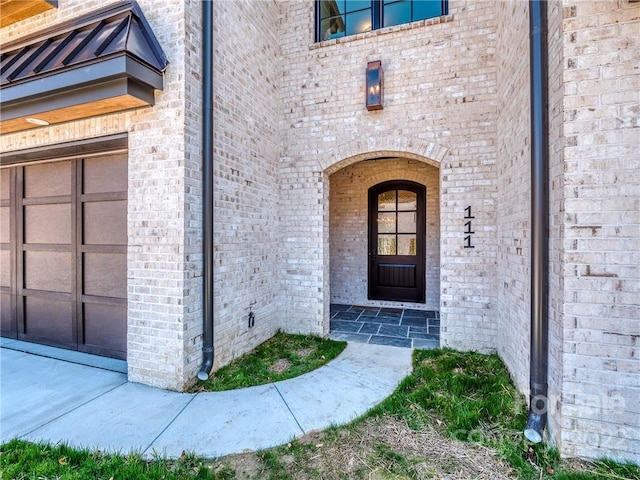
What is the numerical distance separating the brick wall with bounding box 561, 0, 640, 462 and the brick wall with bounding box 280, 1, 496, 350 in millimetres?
1883

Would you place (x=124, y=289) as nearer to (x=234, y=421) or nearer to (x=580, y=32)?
(x=234, y=421)

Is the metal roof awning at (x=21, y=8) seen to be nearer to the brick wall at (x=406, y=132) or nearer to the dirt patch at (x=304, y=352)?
the brick wall at (x=406, y=132)

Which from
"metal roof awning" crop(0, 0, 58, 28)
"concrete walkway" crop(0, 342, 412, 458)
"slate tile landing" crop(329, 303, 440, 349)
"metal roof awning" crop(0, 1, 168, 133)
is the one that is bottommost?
"concrete walkway" crop(0, 342, 412, 458)

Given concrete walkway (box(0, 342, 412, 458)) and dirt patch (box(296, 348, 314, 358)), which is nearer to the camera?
concrete walkway (box(0, 342, 412, 458))

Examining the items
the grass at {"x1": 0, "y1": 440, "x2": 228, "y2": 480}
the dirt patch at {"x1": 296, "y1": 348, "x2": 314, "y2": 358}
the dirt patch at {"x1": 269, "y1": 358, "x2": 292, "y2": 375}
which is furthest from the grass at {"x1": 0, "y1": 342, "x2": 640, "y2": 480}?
the dirt patch at {"x1": 296, "y1": 348, "x2": 314, "y2": 358}

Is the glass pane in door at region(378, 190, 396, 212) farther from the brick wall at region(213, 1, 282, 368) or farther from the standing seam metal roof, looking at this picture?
the standing seam metal roof

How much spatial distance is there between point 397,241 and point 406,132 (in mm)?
2771

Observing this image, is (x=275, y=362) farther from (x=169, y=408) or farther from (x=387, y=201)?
(x=387, y=201)

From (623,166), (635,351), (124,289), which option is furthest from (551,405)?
(124,289)

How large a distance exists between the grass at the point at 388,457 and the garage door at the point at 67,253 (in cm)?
167

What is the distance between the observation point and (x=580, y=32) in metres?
2.08

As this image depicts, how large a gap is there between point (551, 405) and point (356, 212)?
4.85 metres

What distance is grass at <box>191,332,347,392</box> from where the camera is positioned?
3201 millimetres

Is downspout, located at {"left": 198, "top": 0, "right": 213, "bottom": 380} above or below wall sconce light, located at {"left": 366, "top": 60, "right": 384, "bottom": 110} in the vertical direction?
below
